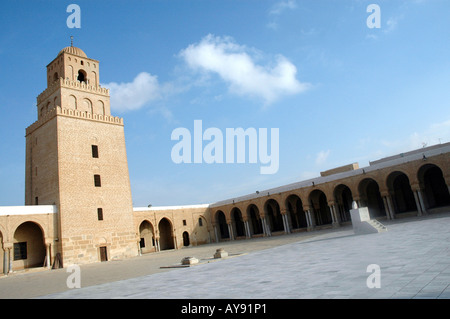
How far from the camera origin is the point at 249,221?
30578mm

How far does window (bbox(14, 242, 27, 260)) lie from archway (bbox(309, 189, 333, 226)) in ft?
67.9

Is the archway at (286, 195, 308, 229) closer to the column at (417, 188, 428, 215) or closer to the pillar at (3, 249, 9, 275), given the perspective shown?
the column at (417, 188, 428, 215)

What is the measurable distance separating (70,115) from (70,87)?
7.97 ft

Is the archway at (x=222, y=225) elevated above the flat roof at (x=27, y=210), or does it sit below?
below

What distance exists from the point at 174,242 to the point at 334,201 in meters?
14.7

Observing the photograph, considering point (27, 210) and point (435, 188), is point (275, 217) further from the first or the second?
point (27, 210)

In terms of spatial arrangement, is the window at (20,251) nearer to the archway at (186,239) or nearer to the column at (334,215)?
the archway at (186,239)

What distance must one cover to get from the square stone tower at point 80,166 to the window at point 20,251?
2133 millimetres

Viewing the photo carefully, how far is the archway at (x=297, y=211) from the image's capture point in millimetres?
28581

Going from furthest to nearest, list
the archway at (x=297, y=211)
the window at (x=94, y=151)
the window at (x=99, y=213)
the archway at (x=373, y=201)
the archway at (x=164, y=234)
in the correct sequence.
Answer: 1. the archway at (x=164, y=234)
2. the archway at (x=297, y=211)
3. the archway at (x=373, y=201)
4. the window at (x=94, y=151)
5. the window at (x=99, y=213)

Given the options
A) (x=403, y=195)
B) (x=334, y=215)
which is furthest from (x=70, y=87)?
(x=403, y=195)

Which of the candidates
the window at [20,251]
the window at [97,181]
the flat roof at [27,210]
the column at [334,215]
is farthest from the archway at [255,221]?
the window at [20,251]
